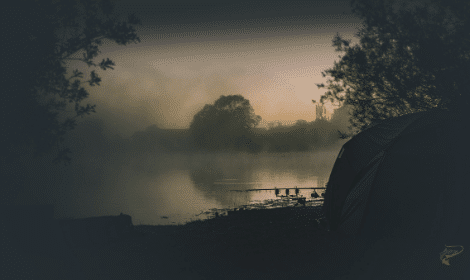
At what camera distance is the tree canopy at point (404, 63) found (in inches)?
576

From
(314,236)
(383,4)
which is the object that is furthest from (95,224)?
(383,4)

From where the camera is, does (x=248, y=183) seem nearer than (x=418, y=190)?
No

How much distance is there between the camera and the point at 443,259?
8219mm

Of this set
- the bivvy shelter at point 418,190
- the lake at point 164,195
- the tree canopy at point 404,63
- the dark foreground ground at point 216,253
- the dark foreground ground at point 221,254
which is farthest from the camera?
the lake at point 164,195

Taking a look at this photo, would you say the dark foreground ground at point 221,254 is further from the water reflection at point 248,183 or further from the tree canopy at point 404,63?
the water reflection at point 248,183

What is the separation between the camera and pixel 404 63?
16.3m

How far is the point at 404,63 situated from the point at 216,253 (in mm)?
12896

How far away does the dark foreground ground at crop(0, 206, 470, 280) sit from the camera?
822cm

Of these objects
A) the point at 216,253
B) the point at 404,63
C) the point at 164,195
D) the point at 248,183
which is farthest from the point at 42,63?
the point at 248,183

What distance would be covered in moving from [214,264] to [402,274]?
14.9ft

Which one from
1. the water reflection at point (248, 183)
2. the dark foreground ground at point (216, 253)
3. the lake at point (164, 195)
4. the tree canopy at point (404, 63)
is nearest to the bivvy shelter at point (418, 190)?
the dark foreground ground at point (216, 253)

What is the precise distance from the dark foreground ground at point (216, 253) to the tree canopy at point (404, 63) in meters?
7.61

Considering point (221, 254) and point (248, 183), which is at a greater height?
point (248, 183)

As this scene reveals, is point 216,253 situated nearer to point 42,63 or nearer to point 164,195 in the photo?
point 42,63
